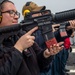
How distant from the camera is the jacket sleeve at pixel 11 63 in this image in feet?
6.84

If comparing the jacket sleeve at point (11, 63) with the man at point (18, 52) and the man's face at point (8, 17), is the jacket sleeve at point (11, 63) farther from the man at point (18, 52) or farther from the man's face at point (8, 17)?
the man's face at point (8, 17)

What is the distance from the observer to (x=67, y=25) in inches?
109

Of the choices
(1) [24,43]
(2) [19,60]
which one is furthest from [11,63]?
(1) [24,43]

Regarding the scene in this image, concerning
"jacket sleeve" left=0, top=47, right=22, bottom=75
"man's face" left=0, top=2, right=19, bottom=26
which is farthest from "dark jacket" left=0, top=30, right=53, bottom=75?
"man's face" left=0, top=2, right=19, bottom=26

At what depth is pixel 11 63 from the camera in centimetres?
210

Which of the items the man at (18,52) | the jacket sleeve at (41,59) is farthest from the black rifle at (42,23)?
the jacket sleeve at (41,59)

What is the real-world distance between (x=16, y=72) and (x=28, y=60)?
21 cm

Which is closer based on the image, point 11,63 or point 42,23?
point 11,63

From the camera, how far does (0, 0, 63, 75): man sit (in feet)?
6.91

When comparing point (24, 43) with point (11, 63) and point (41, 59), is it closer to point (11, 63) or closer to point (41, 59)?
point (11, 63)

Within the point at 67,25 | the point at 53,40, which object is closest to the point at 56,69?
the point at 67,25

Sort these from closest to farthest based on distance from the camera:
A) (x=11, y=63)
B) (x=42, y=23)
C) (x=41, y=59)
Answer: (x=11, y=63), (x=42, y=23), (x=41, y=59)

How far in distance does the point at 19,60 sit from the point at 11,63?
0.22 feet

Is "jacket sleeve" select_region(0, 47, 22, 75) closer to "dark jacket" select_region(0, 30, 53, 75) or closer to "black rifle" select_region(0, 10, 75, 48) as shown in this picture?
Answer: "dark jacket" select_region(0, 30, 53, 75)
